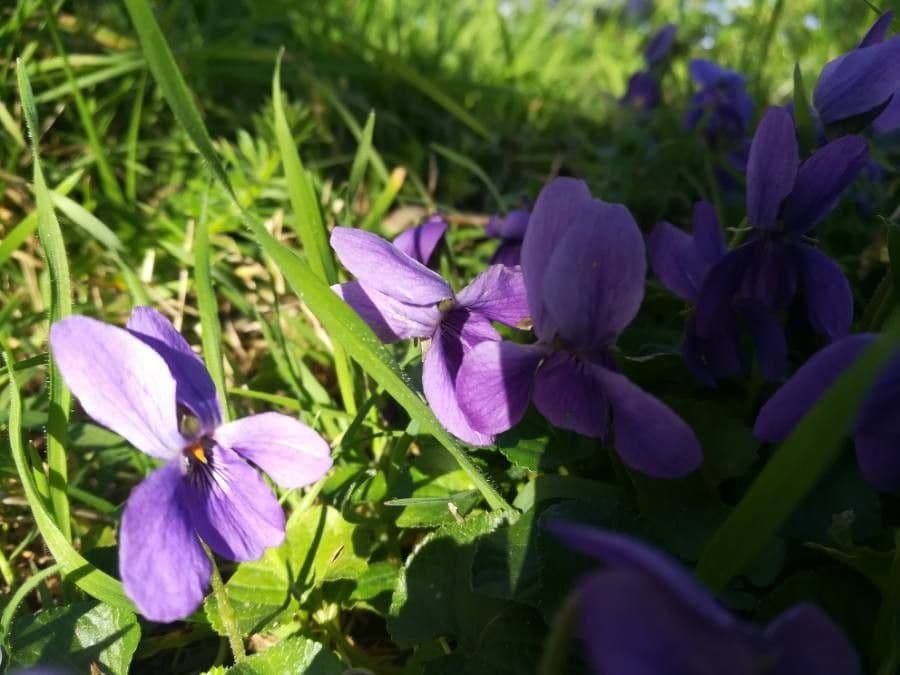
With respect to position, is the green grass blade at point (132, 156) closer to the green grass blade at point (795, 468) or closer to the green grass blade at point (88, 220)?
the green grass blade at point (88, 220)

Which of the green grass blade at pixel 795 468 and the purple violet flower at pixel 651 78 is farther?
the purple violet flower at pixel 651 78

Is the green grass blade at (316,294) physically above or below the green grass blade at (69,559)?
above

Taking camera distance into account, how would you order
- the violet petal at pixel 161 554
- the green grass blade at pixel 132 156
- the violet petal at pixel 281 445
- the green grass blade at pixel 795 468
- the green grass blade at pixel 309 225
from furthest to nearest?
the green grass blade at pixel 132 156 < the green grass blade at pixel 309 225 < the violet petal at pixel 281 445 < the violet petal at pixel 161 554 < the green grass blade at pixel 795 468

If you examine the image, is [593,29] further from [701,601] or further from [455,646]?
[701,601]

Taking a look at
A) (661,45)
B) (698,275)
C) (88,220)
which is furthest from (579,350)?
(661,45)

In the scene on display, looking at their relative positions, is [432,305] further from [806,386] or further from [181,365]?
[806,386]

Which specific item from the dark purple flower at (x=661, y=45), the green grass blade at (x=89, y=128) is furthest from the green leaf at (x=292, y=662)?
the dark purple flower at (x=661, y=45)

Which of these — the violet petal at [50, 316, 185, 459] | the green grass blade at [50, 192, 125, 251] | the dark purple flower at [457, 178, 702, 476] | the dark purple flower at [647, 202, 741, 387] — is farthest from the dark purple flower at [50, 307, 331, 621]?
the green grass blade at [50, 192, 125, 251]
